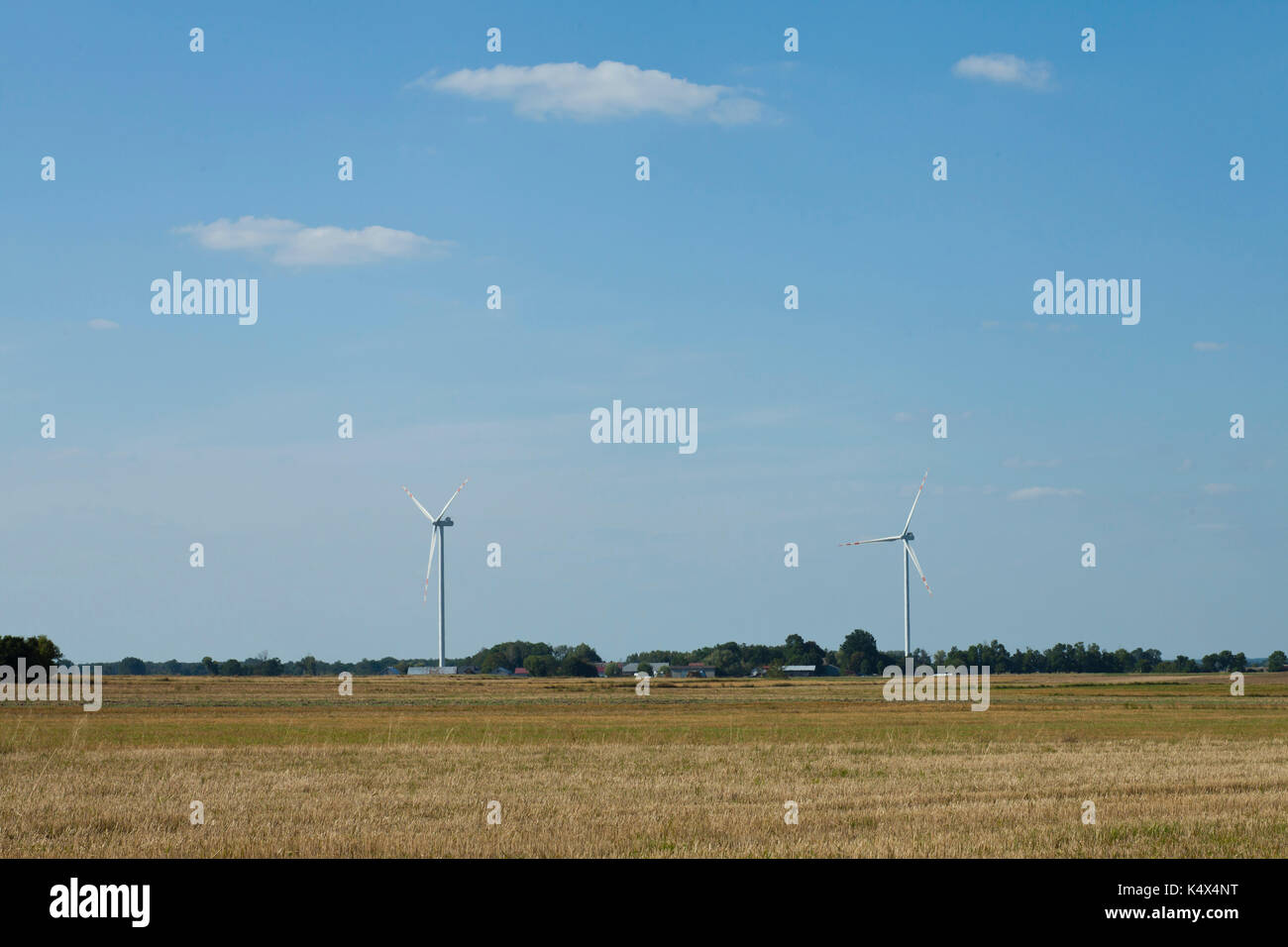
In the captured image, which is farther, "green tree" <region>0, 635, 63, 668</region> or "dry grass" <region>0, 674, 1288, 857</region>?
"green tree" <region>0, 635, 63, 668</region>

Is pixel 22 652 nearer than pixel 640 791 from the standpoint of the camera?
No

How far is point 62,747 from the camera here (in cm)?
3703

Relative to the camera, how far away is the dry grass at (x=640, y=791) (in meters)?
17.8

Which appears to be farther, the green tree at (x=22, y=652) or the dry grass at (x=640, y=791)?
the green tree at (x=22, y=652)

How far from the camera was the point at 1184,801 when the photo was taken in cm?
2325

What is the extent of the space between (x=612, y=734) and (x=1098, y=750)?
19598 mm

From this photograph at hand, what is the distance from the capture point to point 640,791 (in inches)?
979

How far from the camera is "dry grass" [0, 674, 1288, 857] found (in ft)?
58.4
